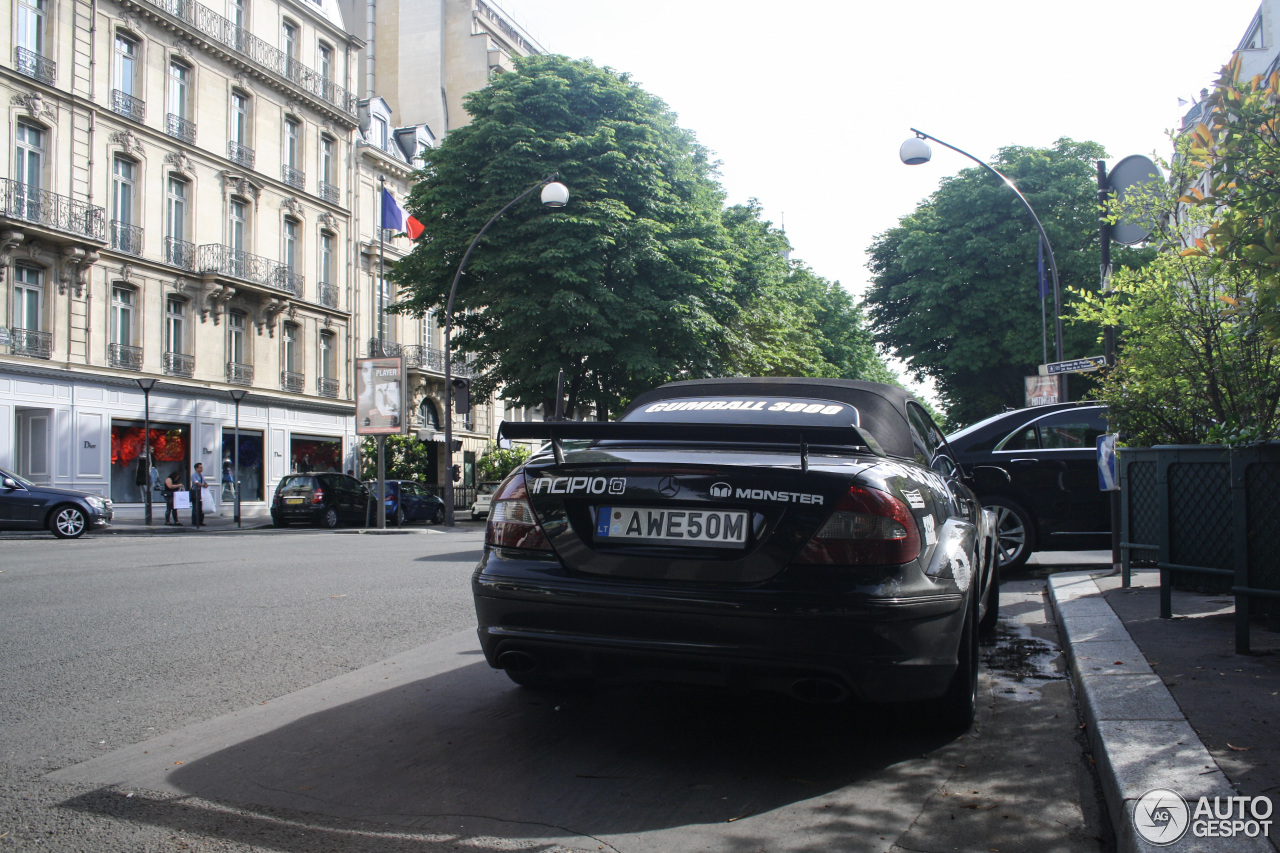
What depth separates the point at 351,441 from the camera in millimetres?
40531

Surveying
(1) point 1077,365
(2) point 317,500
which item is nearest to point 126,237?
(2) point 317,500

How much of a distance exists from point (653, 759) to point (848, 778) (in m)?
0.72

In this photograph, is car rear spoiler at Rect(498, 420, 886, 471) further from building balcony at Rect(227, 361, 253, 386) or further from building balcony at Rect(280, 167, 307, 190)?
building balcony at Rect(280, 167, 307, 190)

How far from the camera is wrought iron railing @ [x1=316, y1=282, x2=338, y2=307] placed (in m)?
39.8

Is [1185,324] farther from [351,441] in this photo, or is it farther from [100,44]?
[351,441]

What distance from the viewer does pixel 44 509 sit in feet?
66.9

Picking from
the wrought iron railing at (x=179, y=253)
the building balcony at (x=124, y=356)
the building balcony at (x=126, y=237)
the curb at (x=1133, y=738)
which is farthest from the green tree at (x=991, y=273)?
the curb at (x=1133, y=738)

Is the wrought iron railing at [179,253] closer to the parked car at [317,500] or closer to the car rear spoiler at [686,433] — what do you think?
the parked car at [317,500]

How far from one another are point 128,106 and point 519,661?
3223 centimetres

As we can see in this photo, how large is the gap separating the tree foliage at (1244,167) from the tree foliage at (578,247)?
22374mm

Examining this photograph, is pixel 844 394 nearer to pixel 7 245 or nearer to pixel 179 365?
pixel 7 245

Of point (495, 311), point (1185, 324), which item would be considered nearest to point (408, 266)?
point (495, 311)

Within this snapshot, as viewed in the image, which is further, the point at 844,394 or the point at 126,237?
the point at 126,237

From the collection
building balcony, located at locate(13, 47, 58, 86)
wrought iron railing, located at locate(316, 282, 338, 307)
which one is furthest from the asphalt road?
wrought iron railing, located at locate(316, 282, 338, 307)
